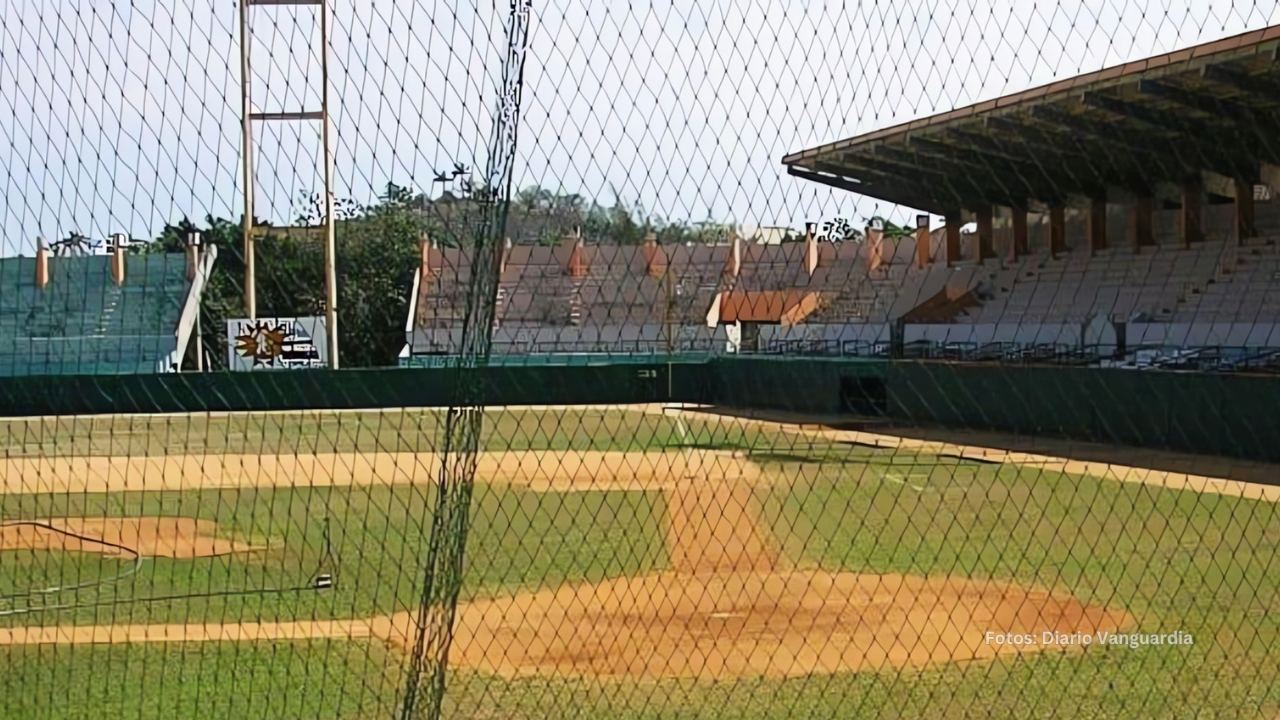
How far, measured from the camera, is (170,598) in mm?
11070

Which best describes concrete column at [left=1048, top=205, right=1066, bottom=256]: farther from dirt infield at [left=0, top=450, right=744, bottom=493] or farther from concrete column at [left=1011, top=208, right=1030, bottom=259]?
dirt infield at [left=0, top=450, right=744, bottom=493]

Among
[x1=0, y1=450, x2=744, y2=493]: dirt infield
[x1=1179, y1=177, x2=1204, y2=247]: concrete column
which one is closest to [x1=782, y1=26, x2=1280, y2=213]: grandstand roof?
[x1=1179, y1=177, x2=1204, y2=247]: concrete column

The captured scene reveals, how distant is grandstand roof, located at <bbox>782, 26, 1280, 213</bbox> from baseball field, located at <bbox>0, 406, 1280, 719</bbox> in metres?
2.64

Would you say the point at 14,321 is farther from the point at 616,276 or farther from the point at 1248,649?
the point at 1248,649

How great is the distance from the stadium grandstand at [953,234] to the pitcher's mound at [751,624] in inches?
79.0

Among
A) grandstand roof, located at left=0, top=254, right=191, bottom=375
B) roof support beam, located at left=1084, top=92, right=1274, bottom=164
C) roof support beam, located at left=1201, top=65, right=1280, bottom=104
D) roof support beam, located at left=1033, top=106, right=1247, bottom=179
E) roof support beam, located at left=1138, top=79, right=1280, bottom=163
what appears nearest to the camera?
grandstand roof, located at left=0, top=254, right=191, bottom=375

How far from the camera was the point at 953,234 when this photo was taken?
975 centimetres

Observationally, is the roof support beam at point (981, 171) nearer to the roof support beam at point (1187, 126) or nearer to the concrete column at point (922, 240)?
the concrete column at point (922, 240)

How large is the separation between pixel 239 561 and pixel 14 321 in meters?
8.15

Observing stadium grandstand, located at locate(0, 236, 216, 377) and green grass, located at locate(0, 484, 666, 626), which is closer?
stadium grandstand, located at locate(0, 236, 216, 377)

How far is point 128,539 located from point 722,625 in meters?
7.71

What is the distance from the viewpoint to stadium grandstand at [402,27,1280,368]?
5688mm

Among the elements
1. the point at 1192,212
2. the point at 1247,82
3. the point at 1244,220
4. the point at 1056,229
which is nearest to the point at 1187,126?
the point at 1247,82

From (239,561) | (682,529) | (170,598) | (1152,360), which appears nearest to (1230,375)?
(1152,360)
